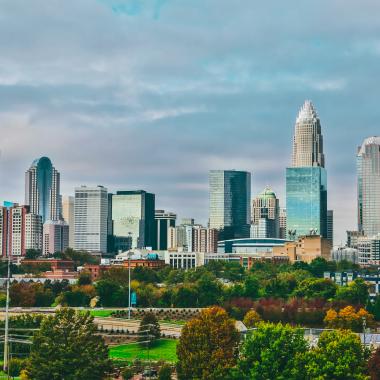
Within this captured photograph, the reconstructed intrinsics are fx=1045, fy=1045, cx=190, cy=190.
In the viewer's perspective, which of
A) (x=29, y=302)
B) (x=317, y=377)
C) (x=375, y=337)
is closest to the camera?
(x=317, y=377)

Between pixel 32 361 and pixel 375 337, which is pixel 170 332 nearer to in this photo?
pixel 375 337

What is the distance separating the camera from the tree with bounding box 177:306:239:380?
83.9 meters

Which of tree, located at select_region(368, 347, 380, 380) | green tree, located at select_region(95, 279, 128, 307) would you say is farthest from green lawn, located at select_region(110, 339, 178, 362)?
green tree, located at select_region(95, 279, 128, 307)

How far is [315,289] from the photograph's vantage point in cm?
16212

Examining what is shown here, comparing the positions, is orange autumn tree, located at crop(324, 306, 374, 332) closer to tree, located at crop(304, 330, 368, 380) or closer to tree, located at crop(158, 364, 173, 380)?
tree, located at crop(158, 364, 173, 380)

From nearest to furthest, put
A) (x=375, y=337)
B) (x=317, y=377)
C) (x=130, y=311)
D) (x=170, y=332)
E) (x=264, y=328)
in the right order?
(x=317, y=377) < (x=264, y=328) < (x=375, y=337) < (x=170, y=332) < (x=130, y=311)

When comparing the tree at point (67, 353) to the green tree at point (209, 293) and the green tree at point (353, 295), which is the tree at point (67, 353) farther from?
the green tree at point (353, 295)

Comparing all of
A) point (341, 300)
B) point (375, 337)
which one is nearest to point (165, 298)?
point (341, 300)

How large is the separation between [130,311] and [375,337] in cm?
4462

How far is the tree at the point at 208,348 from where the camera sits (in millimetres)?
83938

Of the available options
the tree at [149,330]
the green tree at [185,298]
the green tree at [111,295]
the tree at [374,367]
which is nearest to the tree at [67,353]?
the tree at [374,367]

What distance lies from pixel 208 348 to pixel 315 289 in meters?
78.7

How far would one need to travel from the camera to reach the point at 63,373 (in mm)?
80250

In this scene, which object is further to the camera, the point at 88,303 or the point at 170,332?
the point at 88,303
